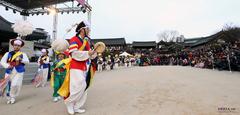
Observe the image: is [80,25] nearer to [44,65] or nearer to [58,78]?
[58,78]

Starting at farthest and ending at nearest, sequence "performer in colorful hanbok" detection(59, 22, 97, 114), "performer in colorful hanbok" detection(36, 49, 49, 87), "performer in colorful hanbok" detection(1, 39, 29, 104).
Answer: "performer in colorful hanbok" detection(36, 49, 49, 87), "performer in colorful hanbok" detection(1, 39, 29, 104), "performer in colorful hanbok" detection(59, 22, 97, 114)

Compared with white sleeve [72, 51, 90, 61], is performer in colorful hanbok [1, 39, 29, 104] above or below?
below

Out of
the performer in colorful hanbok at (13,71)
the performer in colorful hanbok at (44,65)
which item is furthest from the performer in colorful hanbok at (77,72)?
the performer in colorful hanbok at (44,65)

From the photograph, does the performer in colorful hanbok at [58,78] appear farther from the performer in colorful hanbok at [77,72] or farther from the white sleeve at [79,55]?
the white sleeve at [79,55]

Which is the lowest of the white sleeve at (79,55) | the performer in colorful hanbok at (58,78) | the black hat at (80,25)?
the performer in colorful hanbok at (58,78)

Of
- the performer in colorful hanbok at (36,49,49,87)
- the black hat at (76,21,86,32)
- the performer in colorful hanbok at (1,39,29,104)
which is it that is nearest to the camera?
the black hat at (76,21,86,32)

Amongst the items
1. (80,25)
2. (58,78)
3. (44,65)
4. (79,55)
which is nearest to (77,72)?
(79,55)

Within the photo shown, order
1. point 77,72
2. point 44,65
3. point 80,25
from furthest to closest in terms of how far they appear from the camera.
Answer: point 44,65, point 80,25, point 77,72

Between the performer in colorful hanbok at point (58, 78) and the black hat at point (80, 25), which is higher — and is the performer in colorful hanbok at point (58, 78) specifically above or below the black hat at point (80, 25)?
below

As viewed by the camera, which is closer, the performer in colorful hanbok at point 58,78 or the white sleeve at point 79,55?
the white sleeve at point 79,55

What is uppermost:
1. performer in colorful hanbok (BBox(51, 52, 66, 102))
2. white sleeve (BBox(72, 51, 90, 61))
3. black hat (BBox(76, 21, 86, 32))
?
black hat (BBox(76, 21, 86, 32))

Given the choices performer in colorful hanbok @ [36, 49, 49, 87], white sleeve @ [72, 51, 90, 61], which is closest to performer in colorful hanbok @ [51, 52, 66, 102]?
white sleeve @ [72, 51, 90, 61]

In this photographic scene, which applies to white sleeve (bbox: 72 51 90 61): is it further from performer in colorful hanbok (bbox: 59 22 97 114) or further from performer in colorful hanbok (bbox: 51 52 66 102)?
performer in colorful hanbok (bbox: 51 52 66 102)

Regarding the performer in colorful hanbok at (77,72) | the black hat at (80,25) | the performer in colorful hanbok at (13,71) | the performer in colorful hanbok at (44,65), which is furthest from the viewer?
the performer in colorful hanbok at (44,65)
